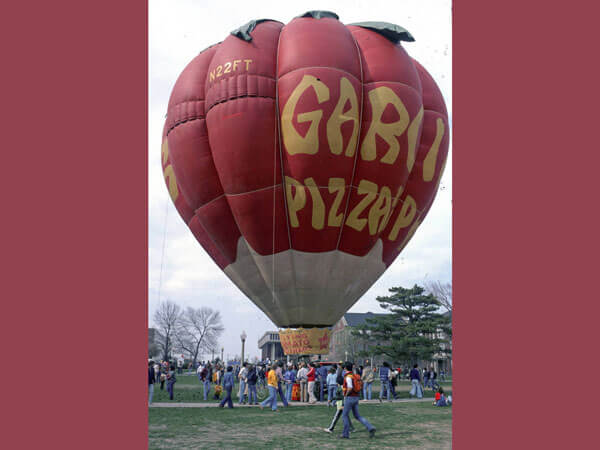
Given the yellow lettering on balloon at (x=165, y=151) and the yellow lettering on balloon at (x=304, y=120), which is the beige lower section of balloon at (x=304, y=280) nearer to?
the yellow lettering on balloon at (x=304, y=120)

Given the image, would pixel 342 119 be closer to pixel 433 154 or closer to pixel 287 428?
pixel 433 154

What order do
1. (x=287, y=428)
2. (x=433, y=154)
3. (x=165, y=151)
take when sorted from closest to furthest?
(x=287, y=428)
(x=433, y=154)
(x=165, y=151)

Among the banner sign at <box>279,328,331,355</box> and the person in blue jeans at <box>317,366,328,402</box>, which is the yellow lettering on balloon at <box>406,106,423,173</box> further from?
the person in blue jeans at <box>317,366,328,402</box>

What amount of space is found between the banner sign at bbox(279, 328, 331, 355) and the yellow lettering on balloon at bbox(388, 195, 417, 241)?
148 inches

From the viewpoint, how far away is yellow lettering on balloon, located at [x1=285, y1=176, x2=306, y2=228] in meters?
14.1

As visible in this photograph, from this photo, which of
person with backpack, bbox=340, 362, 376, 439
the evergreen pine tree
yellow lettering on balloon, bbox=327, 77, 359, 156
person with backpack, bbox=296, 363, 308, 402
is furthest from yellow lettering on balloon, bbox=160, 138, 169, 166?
the evergreen pine tree

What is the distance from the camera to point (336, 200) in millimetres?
14258

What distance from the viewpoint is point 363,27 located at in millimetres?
15391

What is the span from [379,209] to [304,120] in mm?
3229

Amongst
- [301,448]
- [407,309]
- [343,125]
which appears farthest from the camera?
[407,309]

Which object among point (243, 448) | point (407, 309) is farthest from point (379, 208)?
point (407, 309)

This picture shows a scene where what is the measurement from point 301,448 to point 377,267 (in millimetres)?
7694

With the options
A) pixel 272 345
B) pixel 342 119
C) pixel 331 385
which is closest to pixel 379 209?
pixel 342 119

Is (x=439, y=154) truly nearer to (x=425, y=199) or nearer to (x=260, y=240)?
(x=425, y=199)
